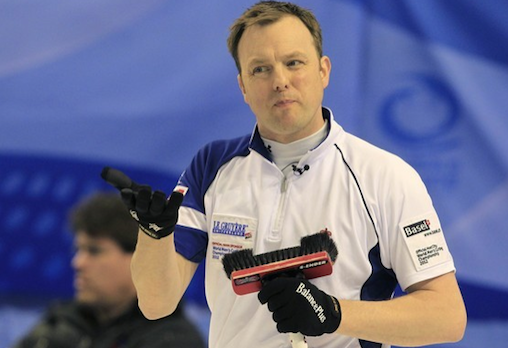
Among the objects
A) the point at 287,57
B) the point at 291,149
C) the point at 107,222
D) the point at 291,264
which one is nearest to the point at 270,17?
the point at 287,57

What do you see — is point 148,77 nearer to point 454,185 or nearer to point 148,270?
point 454,185

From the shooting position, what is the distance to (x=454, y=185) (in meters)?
4.00

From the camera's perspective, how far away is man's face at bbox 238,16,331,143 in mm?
2326

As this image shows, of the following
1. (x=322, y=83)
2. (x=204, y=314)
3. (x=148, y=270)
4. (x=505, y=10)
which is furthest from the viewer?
(x=204, y=314)

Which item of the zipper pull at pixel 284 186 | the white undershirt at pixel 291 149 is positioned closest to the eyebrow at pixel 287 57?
the white undershirt at pixel 291 149

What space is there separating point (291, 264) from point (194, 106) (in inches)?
94.7

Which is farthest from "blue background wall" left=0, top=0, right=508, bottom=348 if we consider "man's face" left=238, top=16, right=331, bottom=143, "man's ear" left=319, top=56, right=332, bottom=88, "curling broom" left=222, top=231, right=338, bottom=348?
"curling broom" left=222, top=231, right=338, bottom=348

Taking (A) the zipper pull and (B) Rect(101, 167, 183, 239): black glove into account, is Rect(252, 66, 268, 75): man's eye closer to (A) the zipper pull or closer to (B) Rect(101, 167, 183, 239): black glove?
(A) the zipper pull

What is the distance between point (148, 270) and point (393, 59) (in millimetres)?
2213

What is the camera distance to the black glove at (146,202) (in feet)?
6.60

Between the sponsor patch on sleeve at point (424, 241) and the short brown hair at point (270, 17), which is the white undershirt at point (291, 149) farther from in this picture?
the sponsor patch on sleeve at point (424, 241)

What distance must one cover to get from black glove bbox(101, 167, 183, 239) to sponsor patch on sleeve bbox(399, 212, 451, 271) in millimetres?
623

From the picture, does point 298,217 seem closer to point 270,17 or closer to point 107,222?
point 270,17

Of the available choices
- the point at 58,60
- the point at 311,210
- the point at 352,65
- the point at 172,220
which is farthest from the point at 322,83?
the point at 58,60
